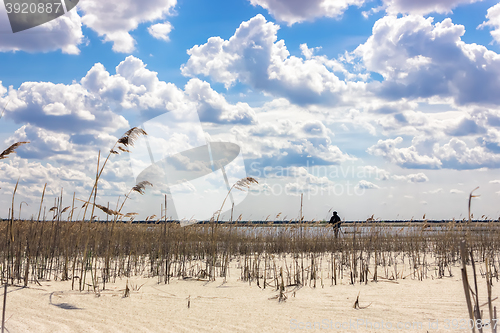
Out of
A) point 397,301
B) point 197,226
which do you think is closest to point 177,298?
point 397,301

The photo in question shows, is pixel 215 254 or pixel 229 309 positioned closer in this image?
pixel 229 309

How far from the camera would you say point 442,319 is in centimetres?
309

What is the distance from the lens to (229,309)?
349 cm

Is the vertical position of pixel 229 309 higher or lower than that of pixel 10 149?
lower

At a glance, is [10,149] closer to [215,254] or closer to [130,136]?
[130,136]

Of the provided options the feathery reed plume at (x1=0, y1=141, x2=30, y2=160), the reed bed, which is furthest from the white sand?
the feathery reed plume at (x1=0, y1=141, x2=30, y2=160)

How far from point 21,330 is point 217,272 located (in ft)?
12.6

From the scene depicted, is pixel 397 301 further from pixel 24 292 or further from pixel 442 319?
pixel 24 292

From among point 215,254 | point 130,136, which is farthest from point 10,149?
point 215,254

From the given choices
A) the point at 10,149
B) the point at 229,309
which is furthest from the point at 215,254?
the point at 10,149

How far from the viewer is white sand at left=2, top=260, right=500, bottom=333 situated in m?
2.93

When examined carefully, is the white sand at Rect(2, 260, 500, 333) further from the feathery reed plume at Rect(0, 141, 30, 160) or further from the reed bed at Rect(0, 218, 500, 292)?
the feathery reed plume at Rect(0, 141, 30, 160)

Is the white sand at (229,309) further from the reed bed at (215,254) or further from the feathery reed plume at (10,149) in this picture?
the feathery reed plume at (10,149)

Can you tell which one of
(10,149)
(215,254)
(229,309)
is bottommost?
(229,309)
